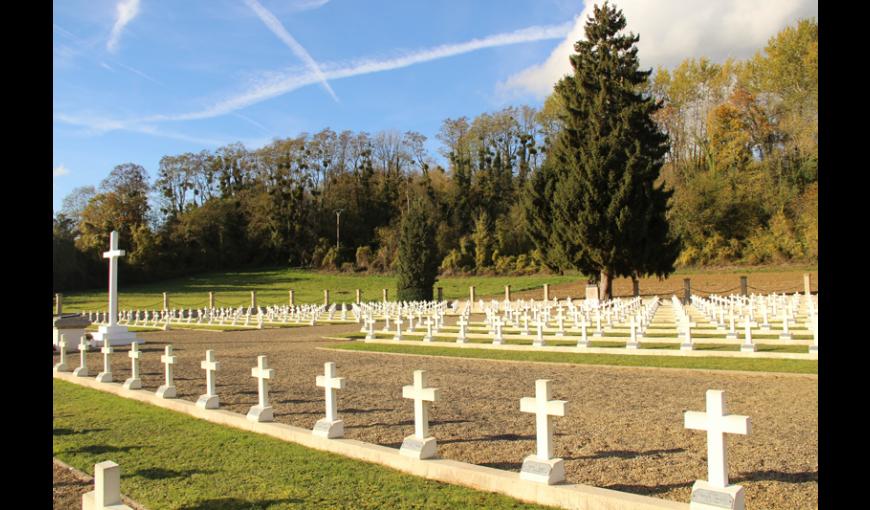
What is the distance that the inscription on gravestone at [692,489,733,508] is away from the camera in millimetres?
3652

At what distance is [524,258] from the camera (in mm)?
48719

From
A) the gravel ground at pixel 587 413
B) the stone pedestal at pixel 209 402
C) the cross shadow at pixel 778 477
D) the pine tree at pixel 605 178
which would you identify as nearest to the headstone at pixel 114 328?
the gravel ground at pixel 587 413

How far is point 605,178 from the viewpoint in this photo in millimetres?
29266

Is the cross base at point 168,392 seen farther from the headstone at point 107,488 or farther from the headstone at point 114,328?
the headstone at point 114,328

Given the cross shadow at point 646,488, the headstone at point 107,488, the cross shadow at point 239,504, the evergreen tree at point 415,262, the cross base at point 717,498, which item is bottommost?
the cross shadow at point 239,504

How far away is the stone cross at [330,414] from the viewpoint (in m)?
6.11

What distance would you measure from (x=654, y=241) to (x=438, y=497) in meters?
26.9

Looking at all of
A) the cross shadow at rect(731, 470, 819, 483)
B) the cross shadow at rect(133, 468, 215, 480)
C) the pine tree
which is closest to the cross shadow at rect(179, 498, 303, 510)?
the cross shadow at rect(133, 468, 215, 480)

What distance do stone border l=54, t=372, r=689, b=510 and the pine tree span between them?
23.8 meters

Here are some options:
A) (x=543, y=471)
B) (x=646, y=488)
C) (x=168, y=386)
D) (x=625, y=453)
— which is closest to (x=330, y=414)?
(x=543, y=471)

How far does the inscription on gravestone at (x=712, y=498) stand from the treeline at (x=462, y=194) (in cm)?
3072

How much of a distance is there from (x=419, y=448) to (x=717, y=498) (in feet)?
7.77
